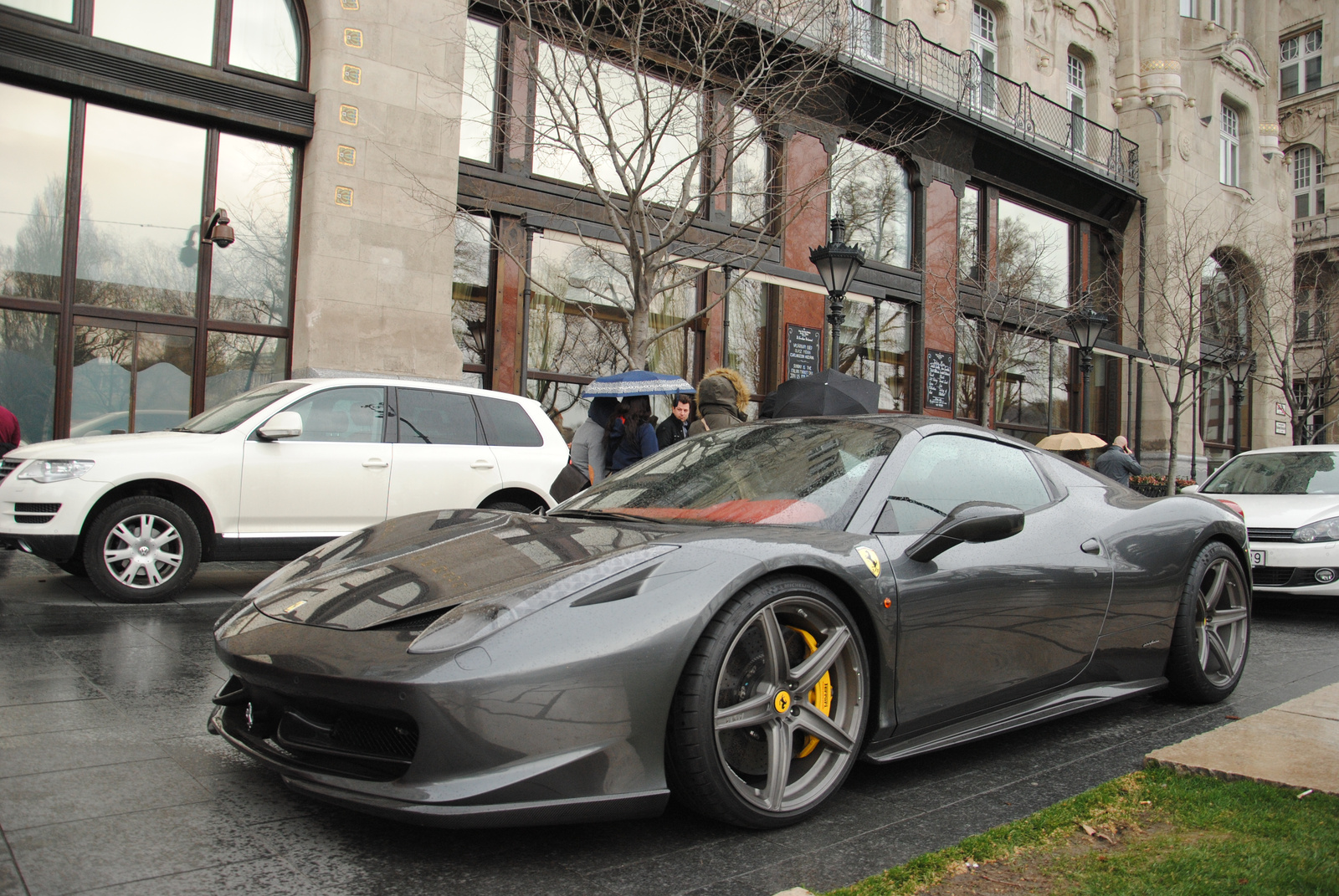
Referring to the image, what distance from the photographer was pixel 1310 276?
94.9ft

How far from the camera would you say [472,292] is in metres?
13.6

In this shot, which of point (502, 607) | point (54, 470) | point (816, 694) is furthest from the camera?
point (54, 470)

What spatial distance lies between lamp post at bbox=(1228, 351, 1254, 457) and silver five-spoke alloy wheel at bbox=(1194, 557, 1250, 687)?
58.1 feet

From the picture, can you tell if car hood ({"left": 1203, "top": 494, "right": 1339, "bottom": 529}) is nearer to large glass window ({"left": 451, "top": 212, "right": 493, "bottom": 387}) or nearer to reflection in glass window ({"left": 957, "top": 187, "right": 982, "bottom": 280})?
large glass window ({"left": 451, "top": 212, "right": 493, "bottom": 387})

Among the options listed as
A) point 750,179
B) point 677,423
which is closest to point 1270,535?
point 677,423

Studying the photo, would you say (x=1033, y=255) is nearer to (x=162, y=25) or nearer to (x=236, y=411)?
(x=162, y=25)

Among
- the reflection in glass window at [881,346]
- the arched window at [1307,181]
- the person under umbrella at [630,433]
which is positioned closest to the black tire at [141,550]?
the person under umbrella at [630,433]

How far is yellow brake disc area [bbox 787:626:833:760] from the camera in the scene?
2.93 metres

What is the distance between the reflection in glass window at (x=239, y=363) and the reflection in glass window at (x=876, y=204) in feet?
32.8

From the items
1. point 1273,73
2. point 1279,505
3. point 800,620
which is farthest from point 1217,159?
point 800,620

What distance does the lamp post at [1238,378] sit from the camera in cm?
2148

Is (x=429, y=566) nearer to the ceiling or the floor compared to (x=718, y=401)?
nearer to the floor

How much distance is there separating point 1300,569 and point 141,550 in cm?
847

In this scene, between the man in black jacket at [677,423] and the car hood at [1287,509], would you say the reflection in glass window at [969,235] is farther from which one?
the man in black jacket at [677,423]
